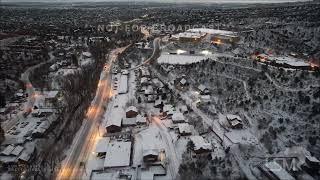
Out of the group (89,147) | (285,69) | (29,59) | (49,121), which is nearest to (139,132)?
(89,147)

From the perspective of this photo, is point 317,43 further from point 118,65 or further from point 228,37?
point 118,65

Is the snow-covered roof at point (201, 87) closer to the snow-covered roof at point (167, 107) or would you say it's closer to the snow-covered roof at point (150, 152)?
the snow-covered roof at point (167, 107)

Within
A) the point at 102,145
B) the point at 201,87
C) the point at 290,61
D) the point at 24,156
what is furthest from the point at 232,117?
the point at 24,156

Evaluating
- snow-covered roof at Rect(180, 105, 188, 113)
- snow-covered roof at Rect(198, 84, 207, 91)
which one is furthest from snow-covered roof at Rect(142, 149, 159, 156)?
snow-covered roof at Rect(198, 84, 207, 91)

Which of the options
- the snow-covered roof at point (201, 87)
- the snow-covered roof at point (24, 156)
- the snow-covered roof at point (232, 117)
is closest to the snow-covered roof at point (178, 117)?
the snow-covered roof at point (232, 117)

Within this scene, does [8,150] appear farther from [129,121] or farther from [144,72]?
[144,72]

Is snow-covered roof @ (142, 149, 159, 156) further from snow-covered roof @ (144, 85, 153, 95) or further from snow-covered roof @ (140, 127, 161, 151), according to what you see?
snow-covered roof @ (144, 85, 153, 95)
